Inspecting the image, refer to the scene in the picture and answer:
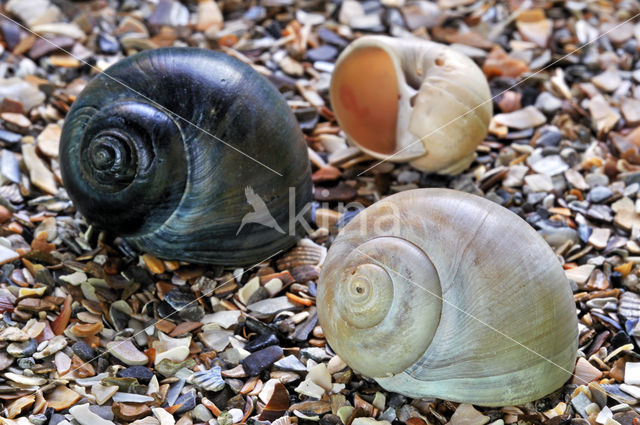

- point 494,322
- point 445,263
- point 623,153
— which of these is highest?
point 445,263

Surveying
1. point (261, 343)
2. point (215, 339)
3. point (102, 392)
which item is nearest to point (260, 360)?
point (261, 343)

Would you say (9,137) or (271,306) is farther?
(9,137)

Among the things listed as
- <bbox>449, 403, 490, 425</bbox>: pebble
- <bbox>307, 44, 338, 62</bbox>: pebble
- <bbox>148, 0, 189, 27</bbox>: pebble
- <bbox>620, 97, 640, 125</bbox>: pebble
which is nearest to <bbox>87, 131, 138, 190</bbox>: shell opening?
<bbox>449, 403, 490, 425</bbox>: pebble

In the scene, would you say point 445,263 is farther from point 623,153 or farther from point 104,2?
point 104,2

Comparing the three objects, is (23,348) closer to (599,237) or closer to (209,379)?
(209,379)

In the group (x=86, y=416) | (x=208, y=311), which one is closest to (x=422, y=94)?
(x=208, y=311)

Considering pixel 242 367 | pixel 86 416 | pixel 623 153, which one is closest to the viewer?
pixel 86 416

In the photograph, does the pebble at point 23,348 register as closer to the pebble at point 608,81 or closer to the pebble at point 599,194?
the pebble at point 599,194
